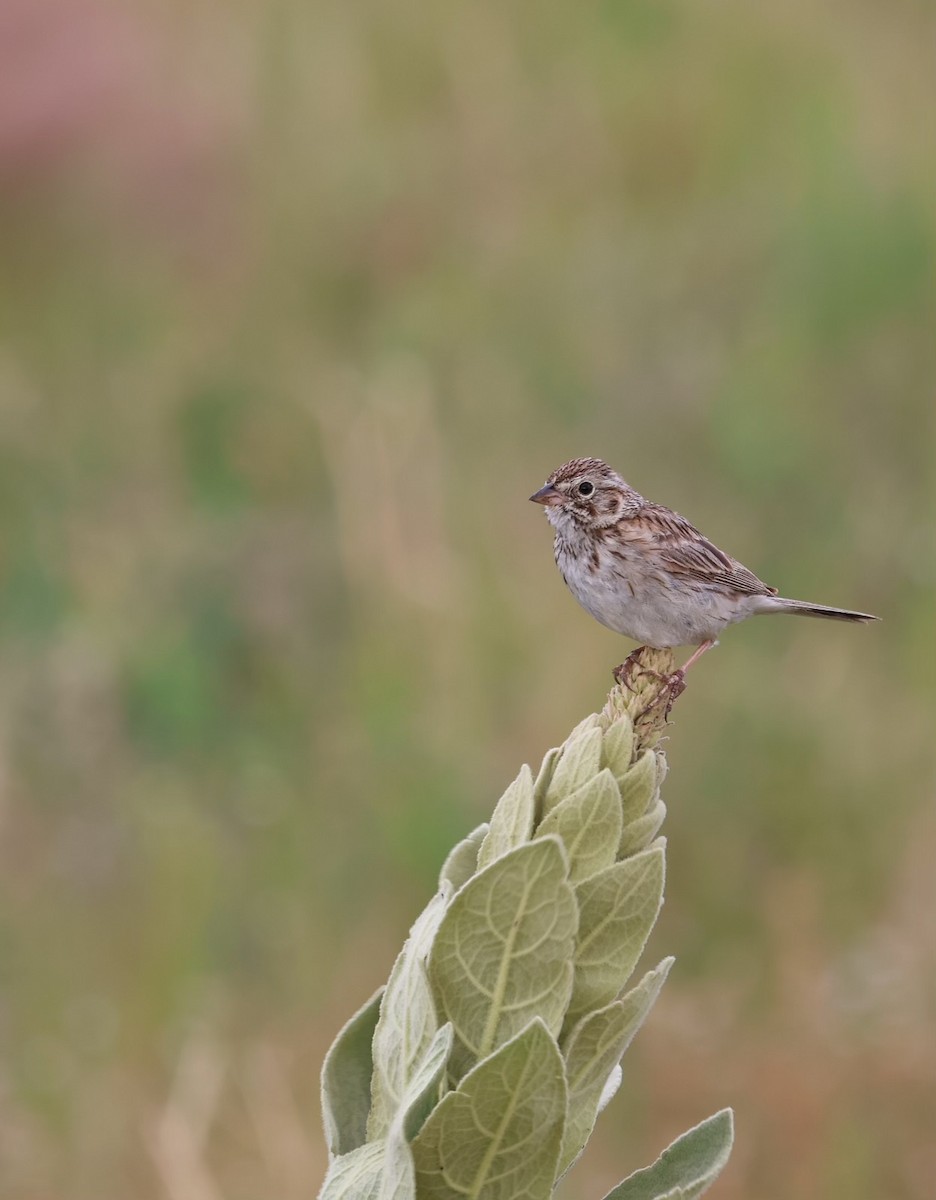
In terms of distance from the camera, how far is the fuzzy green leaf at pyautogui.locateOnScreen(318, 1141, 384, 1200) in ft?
3.62

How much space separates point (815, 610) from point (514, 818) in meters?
2.22

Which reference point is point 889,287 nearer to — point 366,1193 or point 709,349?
point 709,349

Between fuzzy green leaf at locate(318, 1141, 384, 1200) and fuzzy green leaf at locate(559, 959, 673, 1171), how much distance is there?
0.45ft

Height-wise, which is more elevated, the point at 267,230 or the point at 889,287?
the point at 267,230

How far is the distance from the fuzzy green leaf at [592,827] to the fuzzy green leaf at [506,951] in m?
0.05

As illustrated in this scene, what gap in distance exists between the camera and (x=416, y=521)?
7.58m

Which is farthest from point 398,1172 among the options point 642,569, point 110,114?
point 110,114

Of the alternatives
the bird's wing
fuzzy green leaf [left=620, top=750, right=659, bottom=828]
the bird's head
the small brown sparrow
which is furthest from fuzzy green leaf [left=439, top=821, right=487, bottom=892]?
the bird's head

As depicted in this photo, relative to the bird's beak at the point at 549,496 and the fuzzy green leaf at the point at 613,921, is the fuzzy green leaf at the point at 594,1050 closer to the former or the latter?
the fuzzy green leaf at the point at 613,921

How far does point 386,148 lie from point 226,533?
315cm

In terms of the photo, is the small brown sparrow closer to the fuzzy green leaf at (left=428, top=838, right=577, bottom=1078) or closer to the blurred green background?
the blurred green background

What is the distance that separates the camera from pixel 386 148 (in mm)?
10312

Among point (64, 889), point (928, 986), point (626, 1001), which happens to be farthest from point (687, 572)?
point (64, 889)

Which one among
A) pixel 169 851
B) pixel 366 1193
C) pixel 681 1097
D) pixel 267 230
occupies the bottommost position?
pixel 366 1193
